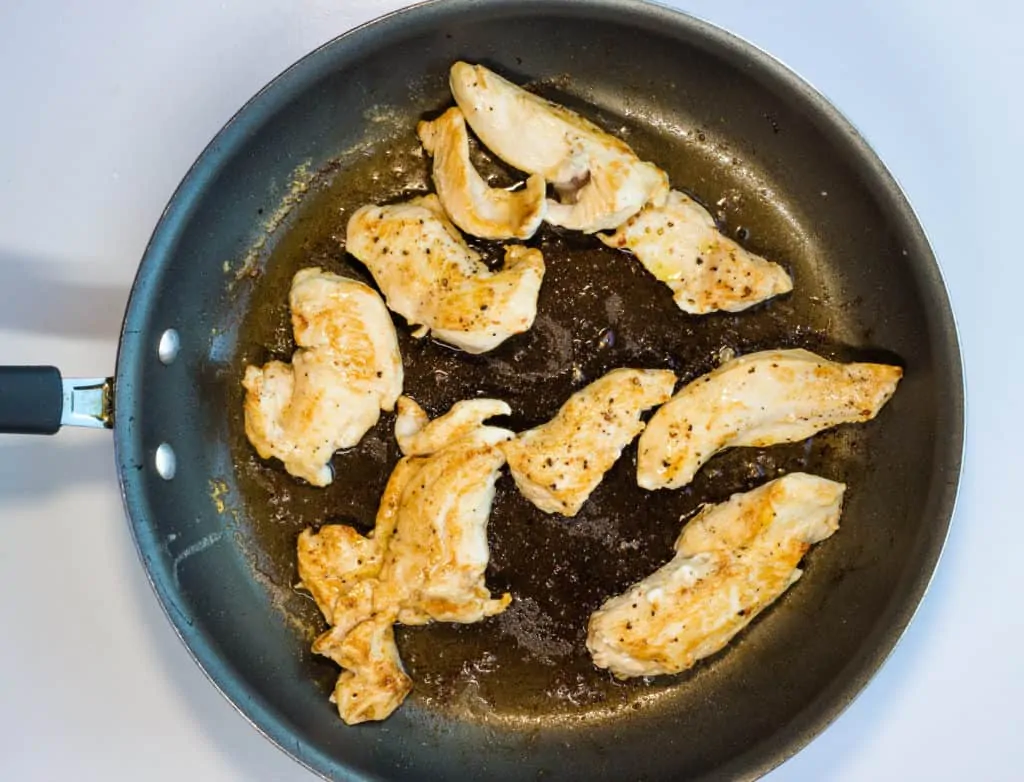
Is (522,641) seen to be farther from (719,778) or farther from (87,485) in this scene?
(87,485)

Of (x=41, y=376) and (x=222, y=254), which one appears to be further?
(x=222, y=254)

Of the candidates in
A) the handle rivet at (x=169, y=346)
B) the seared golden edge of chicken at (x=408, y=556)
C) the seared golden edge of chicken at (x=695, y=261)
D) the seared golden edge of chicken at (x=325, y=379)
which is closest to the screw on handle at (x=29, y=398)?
the handle rivet at (x=169, y=346)

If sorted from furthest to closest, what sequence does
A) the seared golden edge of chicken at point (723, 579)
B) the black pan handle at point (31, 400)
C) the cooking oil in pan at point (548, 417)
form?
the cooking oil in pan at point (548, 417) < the seared golden edge of chicken at point (723, 579) < the black pan handle at point (31, 400)

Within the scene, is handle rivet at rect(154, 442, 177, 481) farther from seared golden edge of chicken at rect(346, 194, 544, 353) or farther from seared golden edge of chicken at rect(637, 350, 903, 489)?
seared golden edge of chicken at rect(637, 350, 903, 489)

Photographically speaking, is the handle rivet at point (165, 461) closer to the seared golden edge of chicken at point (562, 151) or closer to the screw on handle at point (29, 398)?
the screw on handle at point (29, 398)

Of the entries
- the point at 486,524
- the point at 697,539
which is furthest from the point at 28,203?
the point at 697,539

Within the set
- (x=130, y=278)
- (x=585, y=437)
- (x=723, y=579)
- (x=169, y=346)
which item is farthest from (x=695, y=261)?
(x=130, y=278)
